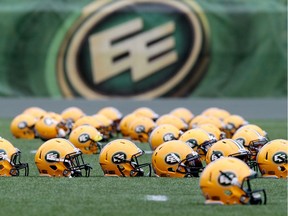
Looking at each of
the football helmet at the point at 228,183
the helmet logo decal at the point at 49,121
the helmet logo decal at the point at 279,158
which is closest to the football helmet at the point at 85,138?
the helmet logo decal at the point at 49,121

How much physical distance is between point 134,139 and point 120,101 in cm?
859

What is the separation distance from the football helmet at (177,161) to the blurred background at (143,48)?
1658cm

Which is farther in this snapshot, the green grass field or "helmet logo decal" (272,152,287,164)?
"helmet logo decal" (272,152,287,164)

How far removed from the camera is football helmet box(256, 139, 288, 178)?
49.6ft

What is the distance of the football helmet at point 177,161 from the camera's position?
14922 millimetres

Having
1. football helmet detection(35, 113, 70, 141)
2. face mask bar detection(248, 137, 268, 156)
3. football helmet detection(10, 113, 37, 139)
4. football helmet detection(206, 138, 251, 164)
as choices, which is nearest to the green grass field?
football helmet detection(206, 138, 251, 164)

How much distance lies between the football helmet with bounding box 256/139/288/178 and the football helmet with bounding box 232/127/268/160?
5.51 ft

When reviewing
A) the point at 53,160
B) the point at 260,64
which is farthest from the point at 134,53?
the point at 53,160

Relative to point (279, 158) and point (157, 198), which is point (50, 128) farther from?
point (157, 198)

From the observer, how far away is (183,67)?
32062 mm

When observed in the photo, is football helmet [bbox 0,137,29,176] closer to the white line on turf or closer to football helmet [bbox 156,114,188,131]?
the white line on turf

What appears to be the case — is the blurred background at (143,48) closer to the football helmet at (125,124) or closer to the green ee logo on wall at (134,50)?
the green ee logo on wall at (134,50)

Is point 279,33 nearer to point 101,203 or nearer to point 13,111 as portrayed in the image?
point 13,111

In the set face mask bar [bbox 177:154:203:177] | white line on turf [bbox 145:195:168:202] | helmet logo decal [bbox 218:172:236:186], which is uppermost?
helmet logo decal [bbox 218:172:236:186]
